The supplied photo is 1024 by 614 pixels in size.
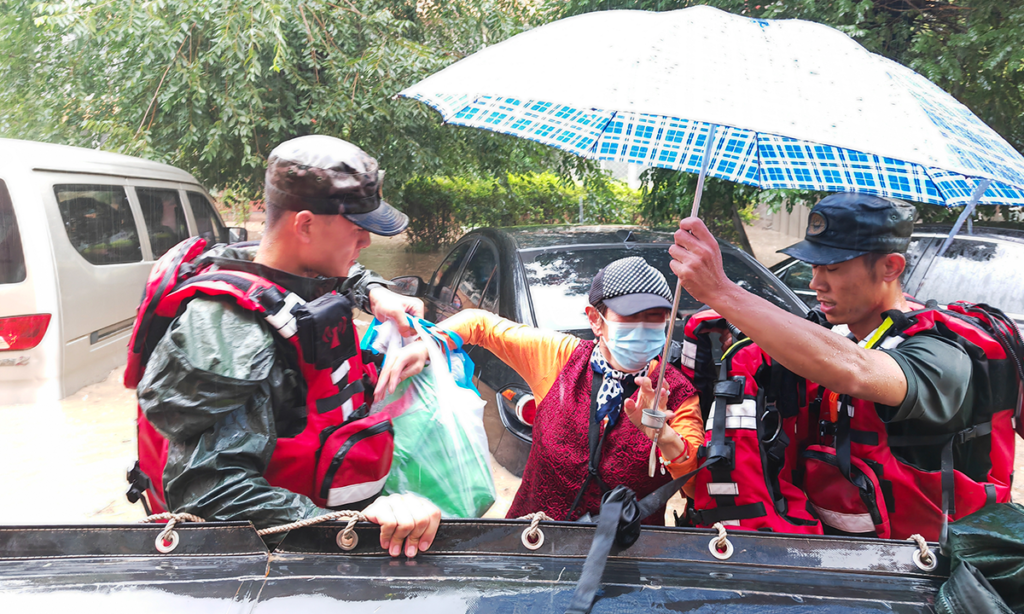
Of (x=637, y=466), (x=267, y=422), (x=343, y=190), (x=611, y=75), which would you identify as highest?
(x=611, y=75)

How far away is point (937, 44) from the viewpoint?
6004 millimetres

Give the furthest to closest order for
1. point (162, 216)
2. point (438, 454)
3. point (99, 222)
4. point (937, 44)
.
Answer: point (162, 216) → point (937, 44) → point (99, 222) → point (438, 454)

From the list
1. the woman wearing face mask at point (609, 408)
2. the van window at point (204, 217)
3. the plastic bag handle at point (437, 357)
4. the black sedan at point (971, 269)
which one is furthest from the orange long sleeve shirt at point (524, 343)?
the van window at point (204, 217)

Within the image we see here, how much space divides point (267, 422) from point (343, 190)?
0.57 meters

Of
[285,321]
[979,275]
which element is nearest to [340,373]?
[285,321]

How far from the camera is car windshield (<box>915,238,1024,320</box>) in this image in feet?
15.9

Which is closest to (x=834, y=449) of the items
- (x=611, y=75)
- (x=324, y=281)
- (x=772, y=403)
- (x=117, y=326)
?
(x=772, y=403)

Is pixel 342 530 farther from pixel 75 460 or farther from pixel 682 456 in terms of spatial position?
pixel 75 460

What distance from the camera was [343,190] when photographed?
1.67 meters

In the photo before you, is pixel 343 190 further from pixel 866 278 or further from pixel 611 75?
pixel 866 278

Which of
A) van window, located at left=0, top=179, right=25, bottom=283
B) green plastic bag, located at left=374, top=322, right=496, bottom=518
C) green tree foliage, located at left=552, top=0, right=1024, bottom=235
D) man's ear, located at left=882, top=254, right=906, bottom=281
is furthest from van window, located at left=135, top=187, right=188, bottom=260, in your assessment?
man's ear, located at left=882, top=254, right=906, bottom=281

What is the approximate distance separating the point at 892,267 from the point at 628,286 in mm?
762

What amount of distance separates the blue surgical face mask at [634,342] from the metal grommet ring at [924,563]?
100 centimetres

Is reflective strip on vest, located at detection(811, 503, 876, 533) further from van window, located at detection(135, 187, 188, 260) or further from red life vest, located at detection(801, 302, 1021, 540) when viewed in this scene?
van window, located at detection(135, 187, 188, 260)
